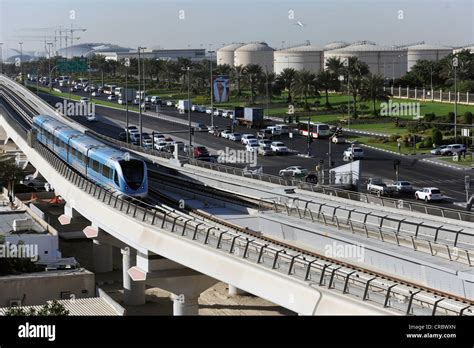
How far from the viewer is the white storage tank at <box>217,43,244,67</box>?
479ft

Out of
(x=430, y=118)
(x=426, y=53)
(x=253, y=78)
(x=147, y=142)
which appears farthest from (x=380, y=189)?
(x=426, y=53)

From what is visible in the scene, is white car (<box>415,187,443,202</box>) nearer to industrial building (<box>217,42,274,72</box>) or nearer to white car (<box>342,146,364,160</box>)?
white car (<box>342,146,364,160</box>)

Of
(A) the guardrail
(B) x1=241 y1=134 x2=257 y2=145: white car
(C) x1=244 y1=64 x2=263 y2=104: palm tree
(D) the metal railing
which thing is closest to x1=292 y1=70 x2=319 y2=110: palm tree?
(C) x1=244 y1=64 x2=263 y2=104: palm tree

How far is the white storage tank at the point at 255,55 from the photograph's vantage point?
134 meters

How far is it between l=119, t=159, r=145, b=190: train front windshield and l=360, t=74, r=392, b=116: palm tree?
4802 cm

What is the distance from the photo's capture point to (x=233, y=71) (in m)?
109

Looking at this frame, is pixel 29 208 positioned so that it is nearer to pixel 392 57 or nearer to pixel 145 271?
pixel 145 271

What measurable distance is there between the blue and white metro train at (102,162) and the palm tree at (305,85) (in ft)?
140

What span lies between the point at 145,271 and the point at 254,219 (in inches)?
148

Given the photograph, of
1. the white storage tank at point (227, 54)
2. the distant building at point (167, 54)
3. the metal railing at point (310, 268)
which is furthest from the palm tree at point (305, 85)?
the distant building at point (167, 54)

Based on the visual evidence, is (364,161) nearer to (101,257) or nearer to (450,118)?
(450,118)
